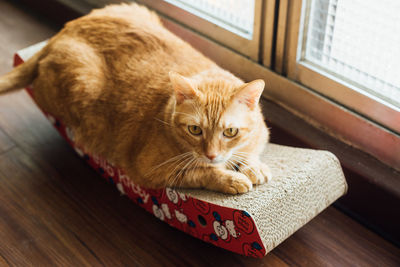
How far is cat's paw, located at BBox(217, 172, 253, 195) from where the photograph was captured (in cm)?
135

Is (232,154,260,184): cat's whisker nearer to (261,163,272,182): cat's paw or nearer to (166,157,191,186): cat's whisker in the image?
(261,163,272,182): cat's paw

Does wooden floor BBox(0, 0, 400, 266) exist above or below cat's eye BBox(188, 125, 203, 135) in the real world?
below

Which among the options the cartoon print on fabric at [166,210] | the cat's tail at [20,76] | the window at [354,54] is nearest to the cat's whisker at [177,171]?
the cartoon print on fabric at [166,210]

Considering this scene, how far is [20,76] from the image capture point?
5.66 ft

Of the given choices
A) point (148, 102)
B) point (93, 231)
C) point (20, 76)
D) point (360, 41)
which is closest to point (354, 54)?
point (360, 41)

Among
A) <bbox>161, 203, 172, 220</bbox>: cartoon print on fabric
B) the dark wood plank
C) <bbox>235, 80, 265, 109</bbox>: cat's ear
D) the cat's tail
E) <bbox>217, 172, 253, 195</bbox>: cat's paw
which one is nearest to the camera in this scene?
<bbox>235, 80, 265, 109</bbox>: cat's ear

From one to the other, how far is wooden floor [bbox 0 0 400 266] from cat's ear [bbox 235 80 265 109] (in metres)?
0.55

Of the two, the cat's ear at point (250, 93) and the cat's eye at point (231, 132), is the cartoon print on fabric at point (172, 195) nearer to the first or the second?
the cat's eye at point (231, 132)

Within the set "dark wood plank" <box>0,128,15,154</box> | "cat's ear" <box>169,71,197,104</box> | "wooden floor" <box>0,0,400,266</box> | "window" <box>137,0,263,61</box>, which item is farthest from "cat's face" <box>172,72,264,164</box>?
"dark wood plank" <box>0,128,15,154</box>

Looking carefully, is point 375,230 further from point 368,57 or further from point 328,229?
point 368,57

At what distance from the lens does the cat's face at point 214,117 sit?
4.18ft

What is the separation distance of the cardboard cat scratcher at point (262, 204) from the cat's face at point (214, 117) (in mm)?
149

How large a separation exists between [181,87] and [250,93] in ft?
0.66

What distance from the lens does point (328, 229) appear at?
159cm
